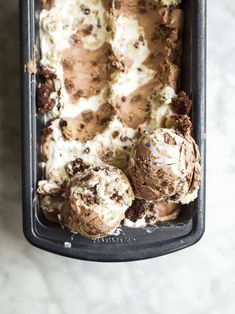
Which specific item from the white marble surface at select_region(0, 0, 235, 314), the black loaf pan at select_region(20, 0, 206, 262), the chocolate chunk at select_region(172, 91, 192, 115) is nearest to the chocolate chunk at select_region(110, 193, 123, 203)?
the black loaf pan at select_region(20, 0, 206, 262)

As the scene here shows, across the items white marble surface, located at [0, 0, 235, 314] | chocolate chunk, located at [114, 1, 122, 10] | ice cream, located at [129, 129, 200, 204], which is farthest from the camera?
white marble surface, located at [0, 0, 235, 314]

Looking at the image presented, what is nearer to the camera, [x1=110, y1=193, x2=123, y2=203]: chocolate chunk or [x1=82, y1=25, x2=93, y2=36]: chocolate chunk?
[x1=110, y1=193, x2=123, y2=203]: chocolate chunk

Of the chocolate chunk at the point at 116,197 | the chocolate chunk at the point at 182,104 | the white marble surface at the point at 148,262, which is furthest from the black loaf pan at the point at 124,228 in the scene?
the white marble surface at the point at 148,262

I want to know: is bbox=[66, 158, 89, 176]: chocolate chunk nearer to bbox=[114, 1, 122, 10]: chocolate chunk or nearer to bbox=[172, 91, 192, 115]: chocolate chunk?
bbox=[172, 91, 192, 115]: chocolate chunk

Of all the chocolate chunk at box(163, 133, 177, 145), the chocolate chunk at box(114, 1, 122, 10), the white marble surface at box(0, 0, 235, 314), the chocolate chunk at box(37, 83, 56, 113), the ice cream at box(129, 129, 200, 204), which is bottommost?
the white marble surface at box(0, 0, 235, 314)

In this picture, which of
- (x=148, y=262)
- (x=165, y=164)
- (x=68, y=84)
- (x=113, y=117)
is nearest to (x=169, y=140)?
(x=165, y=164)
